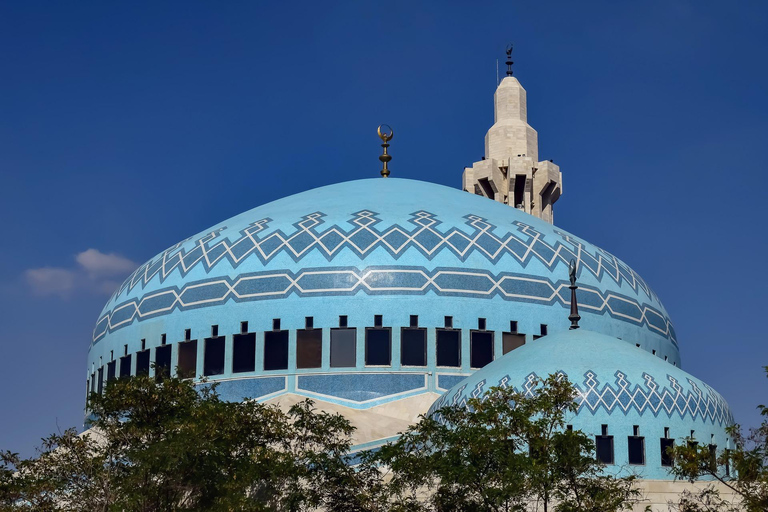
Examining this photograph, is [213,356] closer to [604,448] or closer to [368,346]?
[368,346]

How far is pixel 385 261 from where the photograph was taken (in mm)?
36438

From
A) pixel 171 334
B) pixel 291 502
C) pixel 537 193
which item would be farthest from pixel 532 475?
pixel 537 193

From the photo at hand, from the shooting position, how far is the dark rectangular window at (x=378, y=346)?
35.3m

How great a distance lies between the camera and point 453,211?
128ft

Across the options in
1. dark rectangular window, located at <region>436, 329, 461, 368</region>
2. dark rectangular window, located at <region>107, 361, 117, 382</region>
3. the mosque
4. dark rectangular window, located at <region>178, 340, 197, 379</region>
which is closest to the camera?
the mosque

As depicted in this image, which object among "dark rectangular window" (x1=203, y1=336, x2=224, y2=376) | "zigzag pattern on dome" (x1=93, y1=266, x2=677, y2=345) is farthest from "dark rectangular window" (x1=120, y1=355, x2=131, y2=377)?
"dark rectangular window" (x1=203, y1=336, x2=224, y2=376)

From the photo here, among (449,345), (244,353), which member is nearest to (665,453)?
(449,345)

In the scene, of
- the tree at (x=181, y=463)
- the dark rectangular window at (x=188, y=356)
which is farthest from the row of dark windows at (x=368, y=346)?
the tree at (x=181, y=463)

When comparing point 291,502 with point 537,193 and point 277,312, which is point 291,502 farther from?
point 537,193

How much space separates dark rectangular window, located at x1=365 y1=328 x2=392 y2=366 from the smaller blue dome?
5.36 metres

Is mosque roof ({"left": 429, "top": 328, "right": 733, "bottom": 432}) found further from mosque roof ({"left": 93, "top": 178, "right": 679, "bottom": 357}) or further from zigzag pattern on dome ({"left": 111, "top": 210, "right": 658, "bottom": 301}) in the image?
zigzag pattern on dome ({"left": 111, "top": 210, "right": 658, "bottom": 301})

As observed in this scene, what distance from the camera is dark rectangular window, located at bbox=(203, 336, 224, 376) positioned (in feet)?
119

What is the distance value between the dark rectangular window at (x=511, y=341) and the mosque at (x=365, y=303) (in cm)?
2

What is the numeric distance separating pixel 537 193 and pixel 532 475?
31501 mm
